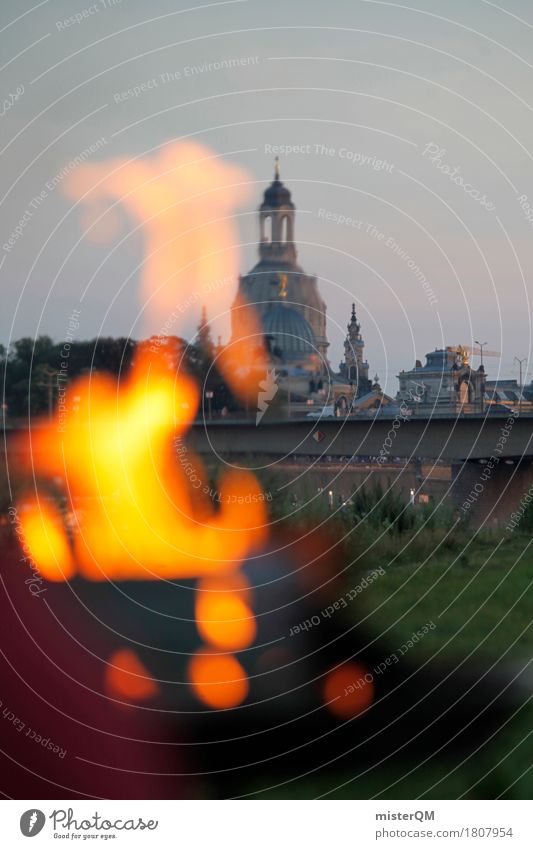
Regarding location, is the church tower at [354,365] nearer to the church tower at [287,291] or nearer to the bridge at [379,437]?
the church tower at [287,291]

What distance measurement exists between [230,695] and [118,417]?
23.1 m

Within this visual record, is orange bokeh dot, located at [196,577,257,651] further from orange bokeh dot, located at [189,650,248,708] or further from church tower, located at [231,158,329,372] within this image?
church tower, located at [231,158,329,372]

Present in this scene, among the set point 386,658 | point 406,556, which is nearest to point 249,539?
point 406,556

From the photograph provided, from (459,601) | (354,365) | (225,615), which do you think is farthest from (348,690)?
(354,365)

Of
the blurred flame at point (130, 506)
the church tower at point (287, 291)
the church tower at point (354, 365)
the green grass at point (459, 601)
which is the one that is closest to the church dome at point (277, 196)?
the church tower at point (287, 291)

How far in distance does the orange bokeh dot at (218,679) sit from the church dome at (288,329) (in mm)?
94592

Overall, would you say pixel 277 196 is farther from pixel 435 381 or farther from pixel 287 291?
pixel 435 381

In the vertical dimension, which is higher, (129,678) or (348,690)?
(348,690)

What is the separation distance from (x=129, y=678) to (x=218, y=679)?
157 centimetres

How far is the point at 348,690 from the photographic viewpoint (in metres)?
21.3

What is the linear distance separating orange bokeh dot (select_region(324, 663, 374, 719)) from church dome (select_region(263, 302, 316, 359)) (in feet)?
315

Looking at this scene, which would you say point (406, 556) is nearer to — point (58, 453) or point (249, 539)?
point (249, 539)

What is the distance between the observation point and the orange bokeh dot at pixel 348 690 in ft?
66.8

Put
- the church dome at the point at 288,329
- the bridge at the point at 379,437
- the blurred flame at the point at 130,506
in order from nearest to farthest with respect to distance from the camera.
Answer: the blurred flame at the point at 130,506 < the bridge at the point at 379,437 < the church dome at the point at 288,329
